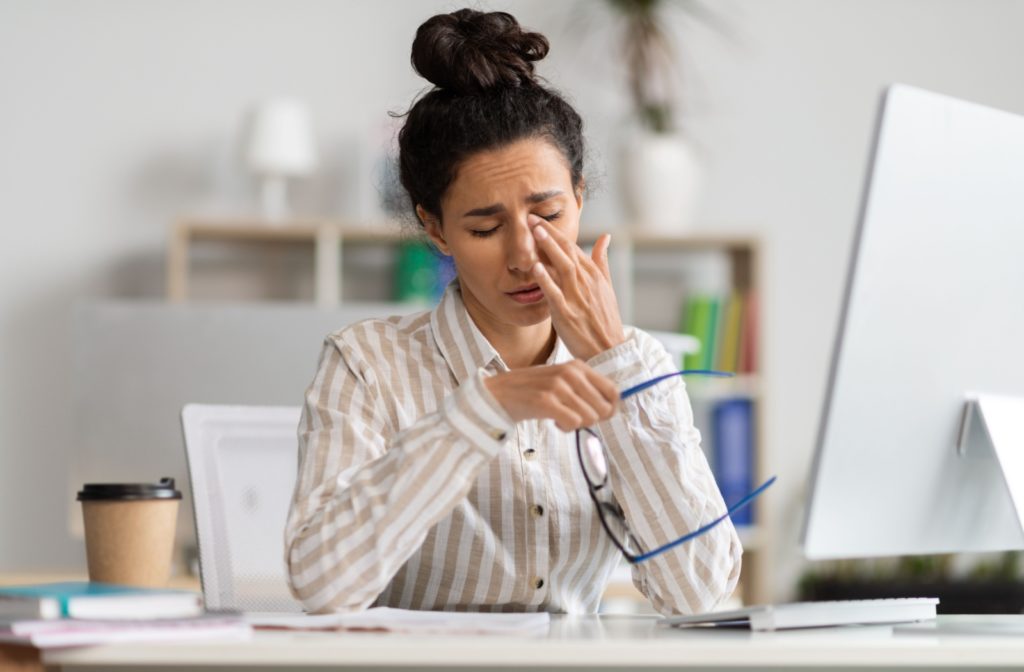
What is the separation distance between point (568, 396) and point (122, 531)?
594 mm

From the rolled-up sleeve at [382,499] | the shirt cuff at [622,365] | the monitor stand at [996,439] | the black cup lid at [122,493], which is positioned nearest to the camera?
the monitor stand at [996,439]

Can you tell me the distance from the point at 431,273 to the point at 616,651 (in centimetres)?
263

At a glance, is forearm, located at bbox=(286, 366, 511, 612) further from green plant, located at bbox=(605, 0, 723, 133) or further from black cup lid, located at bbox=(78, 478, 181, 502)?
green plant, located at bbox=(605, 0, 723, 133)

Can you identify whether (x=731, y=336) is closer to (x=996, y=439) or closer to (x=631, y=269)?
(x=631, y=269)

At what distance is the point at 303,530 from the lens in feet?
3.94

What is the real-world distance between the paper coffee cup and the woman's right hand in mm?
530

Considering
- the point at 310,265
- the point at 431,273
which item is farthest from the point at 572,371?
the point at 310,265

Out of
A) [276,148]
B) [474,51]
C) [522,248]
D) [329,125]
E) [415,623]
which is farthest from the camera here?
[329,125]

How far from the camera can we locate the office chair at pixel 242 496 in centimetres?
148

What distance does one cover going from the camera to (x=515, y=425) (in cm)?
122

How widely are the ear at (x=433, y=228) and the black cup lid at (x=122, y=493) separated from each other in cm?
42

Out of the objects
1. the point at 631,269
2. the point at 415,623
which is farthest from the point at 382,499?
the point at 631,269

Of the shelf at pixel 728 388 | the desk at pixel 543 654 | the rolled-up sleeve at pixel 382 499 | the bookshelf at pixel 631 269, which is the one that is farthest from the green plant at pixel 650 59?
the desk at pixel 543 654

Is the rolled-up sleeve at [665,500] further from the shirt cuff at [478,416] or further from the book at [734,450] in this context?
the book at [734,450]
